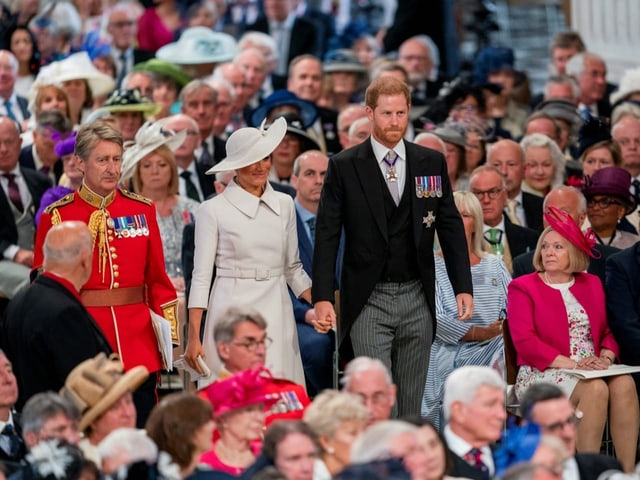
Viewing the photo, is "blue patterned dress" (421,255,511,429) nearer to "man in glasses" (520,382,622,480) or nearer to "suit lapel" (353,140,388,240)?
"suit lapel" (353,140,388,240)

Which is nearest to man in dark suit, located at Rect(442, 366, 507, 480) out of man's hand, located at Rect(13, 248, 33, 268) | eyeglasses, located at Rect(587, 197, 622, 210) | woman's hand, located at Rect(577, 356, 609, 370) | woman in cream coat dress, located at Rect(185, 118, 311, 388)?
woman in cream coat dress, located at Rect(185, 118, 311, 388)

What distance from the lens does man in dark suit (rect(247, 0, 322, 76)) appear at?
17173 mm

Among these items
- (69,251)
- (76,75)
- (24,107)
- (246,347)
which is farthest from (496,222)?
(24,107)

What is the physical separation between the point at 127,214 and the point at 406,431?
2.64 m

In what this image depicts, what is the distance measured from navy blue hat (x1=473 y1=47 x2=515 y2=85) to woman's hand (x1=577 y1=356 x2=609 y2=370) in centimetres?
626

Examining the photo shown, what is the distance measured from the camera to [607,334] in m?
9.81

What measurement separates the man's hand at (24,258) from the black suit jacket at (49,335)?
3082mm

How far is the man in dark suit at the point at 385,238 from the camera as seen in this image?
28.8 feet

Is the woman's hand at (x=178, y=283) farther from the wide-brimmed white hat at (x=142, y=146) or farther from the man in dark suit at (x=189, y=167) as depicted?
the man in dark suit at (x=189, y=167)

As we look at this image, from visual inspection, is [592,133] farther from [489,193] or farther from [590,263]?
[590,263]

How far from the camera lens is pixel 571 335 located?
31.9ft

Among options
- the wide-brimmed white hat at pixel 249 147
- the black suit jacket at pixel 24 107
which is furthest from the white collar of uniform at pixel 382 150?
the black suit jacket at pixel 24 107

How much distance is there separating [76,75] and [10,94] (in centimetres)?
54

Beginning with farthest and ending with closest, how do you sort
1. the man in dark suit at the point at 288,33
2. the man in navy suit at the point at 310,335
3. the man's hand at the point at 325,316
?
the man in dark suit at the point at 288,33 < the man in navy suit at the point at 310,335 < the man's hand at the point at 325,316
